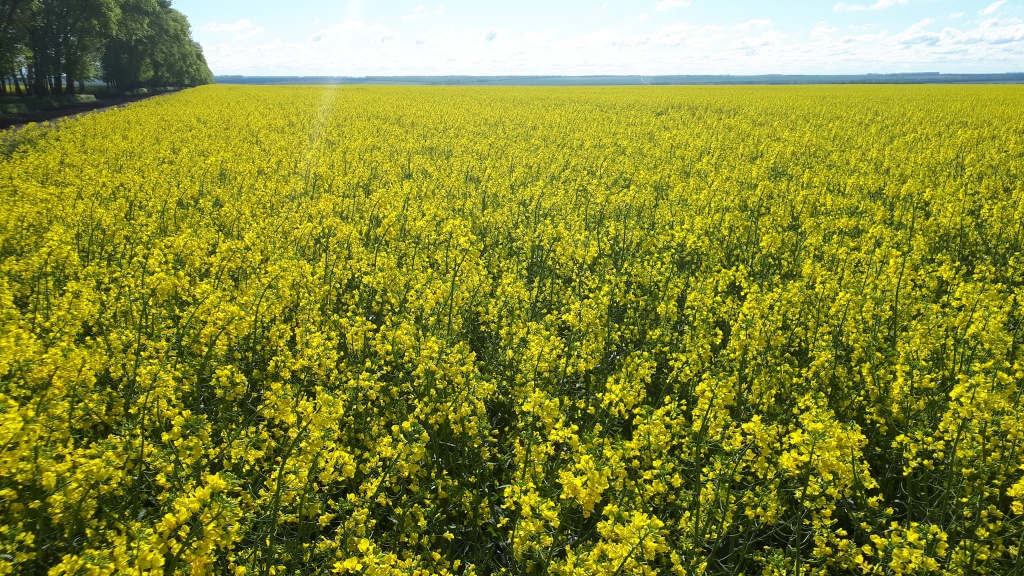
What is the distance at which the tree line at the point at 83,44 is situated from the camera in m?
34.8

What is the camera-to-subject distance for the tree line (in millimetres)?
34844

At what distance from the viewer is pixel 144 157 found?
549 inches

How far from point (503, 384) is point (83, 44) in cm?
5049

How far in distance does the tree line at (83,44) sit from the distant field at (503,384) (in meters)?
34.9

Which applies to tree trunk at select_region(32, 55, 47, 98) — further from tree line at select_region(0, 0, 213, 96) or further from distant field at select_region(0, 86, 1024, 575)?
distant field at select_region(0, 86, 1024, 575)

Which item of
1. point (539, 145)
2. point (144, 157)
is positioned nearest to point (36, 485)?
point (144, 157)

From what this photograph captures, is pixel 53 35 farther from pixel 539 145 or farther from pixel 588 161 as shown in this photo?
pixel 588 161

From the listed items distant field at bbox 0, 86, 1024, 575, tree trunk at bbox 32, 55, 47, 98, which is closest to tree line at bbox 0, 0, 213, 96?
tree trunk at bbox 32, 55, 47, 98

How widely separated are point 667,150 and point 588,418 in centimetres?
1476

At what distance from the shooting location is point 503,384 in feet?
16.1

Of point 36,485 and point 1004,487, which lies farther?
point 1004,487

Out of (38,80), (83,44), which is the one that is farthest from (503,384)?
(38,80)

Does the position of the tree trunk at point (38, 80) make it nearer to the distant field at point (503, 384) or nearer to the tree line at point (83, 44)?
the tree line at point (83, 44)

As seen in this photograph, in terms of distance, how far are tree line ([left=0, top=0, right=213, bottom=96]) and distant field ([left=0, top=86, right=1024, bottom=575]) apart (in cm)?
3493
